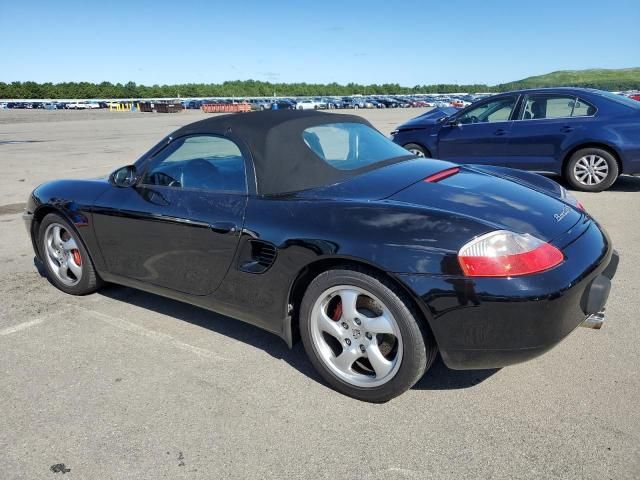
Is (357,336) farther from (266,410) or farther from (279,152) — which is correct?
(279,152)

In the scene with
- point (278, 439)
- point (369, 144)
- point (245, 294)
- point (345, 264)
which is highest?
point (369, 144)

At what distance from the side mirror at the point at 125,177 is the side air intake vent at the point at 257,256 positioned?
1166 mm

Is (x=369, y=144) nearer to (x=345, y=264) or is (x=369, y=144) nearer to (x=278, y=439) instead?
(x=345, y=264)

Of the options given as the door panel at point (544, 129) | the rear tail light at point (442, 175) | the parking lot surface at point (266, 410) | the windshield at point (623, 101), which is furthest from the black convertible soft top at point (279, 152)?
the windshield at point (623, 101)

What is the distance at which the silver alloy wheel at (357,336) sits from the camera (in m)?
2.46

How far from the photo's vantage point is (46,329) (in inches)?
139

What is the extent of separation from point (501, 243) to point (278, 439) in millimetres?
1336

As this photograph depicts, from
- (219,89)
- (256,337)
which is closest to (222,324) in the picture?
(256,337)

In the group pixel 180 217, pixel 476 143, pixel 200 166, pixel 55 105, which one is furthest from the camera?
pixel 55 105

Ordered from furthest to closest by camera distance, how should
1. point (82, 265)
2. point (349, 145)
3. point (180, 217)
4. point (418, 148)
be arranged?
1. point (418, 148)
2. point (82, 265)
3. point (349, 145)
4. point (180, 217)

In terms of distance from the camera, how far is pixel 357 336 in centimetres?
256

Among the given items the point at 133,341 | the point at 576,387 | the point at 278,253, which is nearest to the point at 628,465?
the point at 576,387

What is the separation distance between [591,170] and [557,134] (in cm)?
73

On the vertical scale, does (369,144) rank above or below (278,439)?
above
